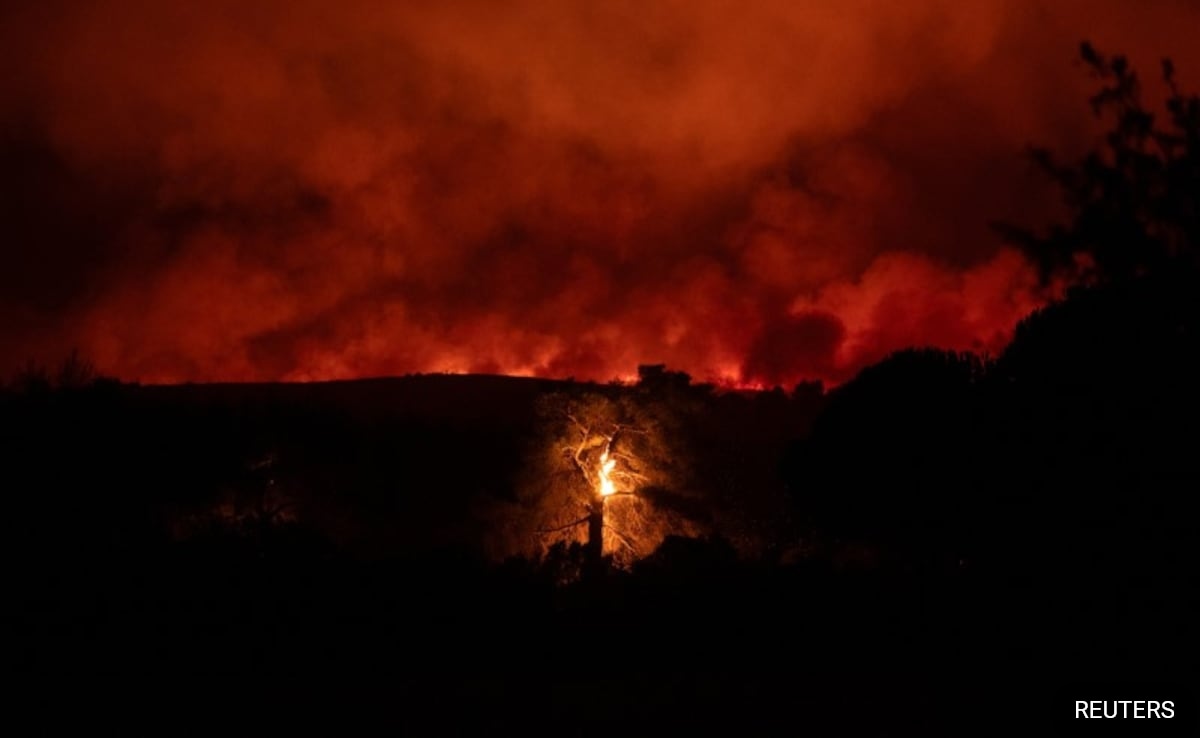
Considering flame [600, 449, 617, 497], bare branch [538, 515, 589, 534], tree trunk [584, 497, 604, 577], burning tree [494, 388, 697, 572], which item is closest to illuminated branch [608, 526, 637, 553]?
burning tree [494, 388, 697, 572]

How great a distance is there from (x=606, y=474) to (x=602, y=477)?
0.15 m

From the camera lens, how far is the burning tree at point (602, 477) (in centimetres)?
2955

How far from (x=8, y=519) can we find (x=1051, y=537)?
1715 centimetres

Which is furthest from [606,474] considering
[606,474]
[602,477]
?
[602,477]

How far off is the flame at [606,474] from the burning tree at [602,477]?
26 mm

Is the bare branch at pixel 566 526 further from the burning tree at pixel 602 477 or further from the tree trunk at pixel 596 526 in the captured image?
the tree trunk at pixel 596 526

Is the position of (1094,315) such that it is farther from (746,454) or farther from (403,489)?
(403,489)

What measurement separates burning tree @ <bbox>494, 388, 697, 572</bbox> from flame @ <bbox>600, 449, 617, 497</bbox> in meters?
0.03

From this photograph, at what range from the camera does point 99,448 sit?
23.2 meters

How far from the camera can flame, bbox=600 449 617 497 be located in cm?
2970

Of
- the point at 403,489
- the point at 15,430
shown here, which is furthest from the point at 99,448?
the point at 403,489

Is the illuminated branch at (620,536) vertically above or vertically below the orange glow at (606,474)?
below

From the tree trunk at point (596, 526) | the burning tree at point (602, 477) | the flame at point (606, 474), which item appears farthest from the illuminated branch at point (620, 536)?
the flame at point (606, 474)

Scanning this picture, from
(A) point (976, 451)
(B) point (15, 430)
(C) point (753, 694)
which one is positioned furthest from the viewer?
(B) point (15, 430)
